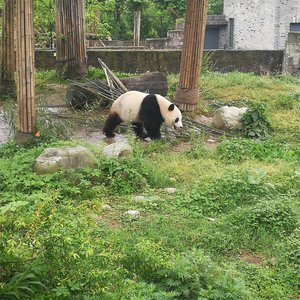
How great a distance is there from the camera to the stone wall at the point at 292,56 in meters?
14.1

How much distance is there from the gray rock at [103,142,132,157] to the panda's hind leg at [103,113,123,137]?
1832 mm

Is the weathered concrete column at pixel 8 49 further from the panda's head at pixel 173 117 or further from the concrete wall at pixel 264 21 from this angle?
the concrete wall at pixel 264 21

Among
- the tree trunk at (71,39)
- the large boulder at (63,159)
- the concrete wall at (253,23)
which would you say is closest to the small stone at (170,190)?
the large boulder at (63,159)

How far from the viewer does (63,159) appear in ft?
20.6

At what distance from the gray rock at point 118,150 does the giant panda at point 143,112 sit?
6.03 feet

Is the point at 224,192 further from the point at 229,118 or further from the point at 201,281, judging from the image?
the point at 229,118

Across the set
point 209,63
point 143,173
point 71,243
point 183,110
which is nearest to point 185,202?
point 143,173

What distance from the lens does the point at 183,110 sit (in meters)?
10.1

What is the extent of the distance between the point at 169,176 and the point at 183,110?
3.46 metres

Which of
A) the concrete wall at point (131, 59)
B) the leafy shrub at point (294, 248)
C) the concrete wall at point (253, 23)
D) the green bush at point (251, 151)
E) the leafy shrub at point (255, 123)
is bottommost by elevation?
the leafy shrub at point (294, 248)

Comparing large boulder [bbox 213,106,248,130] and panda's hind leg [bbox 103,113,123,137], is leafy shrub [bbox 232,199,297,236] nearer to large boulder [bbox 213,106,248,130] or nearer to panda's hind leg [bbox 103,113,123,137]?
panda's hind leg [bbox 103,113,123,137]

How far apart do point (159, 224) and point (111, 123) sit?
3842mm

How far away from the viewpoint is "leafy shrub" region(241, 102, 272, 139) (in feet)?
29.7

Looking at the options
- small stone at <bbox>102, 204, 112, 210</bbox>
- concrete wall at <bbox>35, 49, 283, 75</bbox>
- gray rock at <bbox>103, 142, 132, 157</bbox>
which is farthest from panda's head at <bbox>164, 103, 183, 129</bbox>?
concrete wall at <bbox>35, 49, 283, 75</bbox>
